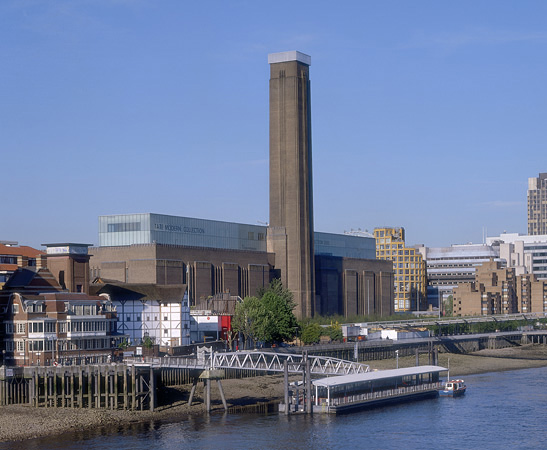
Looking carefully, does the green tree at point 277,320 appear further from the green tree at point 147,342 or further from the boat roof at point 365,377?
the boat roof at point 365,377

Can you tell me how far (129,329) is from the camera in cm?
13225

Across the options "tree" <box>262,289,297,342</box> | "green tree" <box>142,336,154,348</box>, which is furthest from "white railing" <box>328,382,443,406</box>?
"green tree" <box>142,336,154,348</box>

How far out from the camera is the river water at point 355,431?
282 feet

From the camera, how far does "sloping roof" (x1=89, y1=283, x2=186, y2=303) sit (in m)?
133

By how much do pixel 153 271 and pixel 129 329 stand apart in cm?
4404

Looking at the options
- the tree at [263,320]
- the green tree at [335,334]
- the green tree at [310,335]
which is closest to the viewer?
the tree at [263,320]

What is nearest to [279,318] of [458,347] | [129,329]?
[129,329]

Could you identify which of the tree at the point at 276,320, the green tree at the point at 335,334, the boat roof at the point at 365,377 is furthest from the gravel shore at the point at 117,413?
the green tree at the point at 335,334

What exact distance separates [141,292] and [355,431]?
51579 millimetres

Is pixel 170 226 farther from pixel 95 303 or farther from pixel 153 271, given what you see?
pixel 95 303

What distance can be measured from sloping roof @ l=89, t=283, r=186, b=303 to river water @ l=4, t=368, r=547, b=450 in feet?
118

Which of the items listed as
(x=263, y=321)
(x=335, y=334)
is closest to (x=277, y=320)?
(x=263, y=321)

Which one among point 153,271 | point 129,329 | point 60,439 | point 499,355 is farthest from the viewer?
point 499,355

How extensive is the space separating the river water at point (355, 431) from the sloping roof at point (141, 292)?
36.0 m
